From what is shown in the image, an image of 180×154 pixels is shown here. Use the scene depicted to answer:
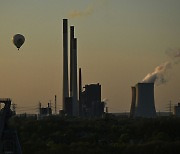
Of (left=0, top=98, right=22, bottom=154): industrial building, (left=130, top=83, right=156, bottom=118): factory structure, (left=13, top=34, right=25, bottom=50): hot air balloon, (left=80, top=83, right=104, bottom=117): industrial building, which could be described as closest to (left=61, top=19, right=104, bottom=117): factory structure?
(left=80, top=83, right=104, bottom=117): industrial building

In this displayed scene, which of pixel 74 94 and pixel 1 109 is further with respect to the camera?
pixel 74 94

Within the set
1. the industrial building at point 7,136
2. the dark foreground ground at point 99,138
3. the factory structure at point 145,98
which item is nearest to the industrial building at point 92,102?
the factory structure at point 145,98

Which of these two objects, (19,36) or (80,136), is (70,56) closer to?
(80,136)

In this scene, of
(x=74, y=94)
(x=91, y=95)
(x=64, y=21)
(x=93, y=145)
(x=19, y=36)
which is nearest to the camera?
(x=19, y=36)

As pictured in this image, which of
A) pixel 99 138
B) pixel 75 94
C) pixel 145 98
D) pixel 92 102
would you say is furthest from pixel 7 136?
pixel 92 102

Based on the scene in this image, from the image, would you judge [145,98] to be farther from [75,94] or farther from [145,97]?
[75,94]

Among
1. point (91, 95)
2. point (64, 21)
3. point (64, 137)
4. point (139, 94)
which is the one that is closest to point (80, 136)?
point (64, 137)
